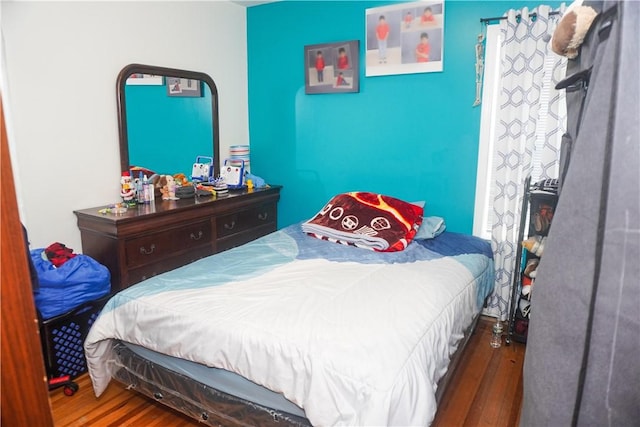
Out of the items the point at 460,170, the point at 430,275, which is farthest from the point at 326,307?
the point at 460,170

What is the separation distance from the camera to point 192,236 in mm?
2945

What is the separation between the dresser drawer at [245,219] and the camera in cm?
319

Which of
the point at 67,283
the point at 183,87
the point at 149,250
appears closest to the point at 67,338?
the point at 67,283

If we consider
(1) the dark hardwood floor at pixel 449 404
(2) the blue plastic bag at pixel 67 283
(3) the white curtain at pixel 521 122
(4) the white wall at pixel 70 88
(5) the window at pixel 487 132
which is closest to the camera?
(1) the dark hardwood floor at pixel 449 404

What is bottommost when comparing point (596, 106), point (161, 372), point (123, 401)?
point (123, 401)

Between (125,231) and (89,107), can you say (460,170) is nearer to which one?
(125,231)

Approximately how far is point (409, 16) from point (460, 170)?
1.14 meters

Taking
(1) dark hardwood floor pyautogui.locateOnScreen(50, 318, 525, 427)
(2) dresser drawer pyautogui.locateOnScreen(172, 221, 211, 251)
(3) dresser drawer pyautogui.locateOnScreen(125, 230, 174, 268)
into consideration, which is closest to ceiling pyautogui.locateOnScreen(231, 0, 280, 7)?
(2) dresser drawer pyautogui.locateOnScreen(172, 221, 211, 251)

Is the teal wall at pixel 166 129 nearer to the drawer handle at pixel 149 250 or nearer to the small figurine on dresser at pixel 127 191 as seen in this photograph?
the small figurine on dresser at pixel 127 191

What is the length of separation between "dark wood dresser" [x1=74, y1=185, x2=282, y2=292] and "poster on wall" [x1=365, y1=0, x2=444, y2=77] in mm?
1414

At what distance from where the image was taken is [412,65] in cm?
301

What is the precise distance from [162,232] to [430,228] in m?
1.78

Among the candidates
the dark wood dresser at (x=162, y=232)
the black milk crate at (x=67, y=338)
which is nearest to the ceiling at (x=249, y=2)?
the dark wood dresser at (x=162, y=232)

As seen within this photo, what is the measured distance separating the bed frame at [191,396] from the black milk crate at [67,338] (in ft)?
1.33
